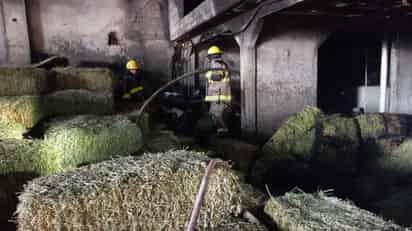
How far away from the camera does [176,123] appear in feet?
23.5

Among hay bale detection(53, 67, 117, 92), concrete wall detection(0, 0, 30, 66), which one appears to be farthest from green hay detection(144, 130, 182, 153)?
concrete wall detection(0, 0, 30, 66)

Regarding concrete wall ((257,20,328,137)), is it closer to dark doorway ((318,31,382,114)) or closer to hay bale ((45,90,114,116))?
dark doorway ((318,31,382,114))

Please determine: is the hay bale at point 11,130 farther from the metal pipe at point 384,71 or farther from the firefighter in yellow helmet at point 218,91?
the metal pipe at point 384,71

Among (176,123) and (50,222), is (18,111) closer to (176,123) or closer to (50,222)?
(50,222)

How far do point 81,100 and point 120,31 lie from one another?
18.3ft

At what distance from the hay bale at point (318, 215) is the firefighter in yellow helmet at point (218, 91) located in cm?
437

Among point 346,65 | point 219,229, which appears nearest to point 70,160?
point 219,229

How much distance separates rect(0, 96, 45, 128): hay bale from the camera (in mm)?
3851

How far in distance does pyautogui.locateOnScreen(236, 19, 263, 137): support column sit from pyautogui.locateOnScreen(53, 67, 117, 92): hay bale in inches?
112

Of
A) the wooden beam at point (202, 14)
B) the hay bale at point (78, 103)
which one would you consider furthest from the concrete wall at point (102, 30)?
the hay bale at point (78, 103)

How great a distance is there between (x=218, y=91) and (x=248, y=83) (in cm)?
77

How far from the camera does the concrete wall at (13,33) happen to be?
8539 mm

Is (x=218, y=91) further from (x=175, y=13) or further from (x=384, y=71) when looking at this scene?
(x=384, y=71)

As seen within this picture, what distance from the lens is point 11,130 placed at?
3795 millimetres
